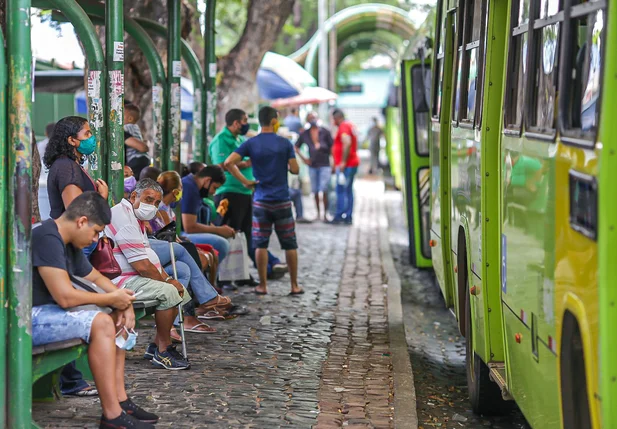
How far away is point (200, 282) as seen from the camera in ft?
27.7

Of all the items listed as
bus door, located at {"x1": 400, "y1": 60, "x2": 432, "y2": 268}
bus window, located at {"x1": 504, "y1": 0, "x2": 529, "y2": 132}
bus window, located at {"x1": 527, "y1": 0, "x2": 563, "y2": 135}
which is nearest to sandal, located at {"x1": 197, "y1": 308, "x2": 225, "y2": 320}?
bus door, located at {"x1": 400, "y1": 60, "x2": 432, "y2": 268}

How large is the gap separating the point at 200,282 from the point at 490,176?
2.98m

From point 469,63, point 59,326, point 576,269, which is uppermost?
point 469,63

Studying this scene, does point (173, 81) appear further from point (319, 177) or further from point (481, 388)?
point (319, 177)

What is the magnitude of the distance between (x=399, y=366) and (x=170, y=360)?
66.0 inches

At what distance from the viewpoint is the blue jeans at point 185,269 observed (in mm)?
8266

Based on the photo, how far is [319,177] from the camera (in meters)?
19.8

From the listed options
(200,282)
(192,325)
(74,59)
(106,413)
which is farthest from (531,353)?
(74,59)

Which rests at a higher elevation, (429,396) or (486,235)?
(486,235)

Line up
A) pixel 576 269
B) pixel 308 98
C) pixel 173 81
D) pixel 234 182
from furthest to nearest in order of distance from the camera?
pixel 308 98, pixel 234 182, pixel 173 81, pixel 576 269

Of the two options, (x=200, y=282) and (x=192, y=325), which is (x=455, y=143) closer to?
(x=200, y=282)

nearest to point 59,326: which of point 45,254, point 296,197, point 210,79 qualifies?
point 45,254

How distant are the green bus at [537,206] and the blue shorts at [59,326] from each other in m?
2.13

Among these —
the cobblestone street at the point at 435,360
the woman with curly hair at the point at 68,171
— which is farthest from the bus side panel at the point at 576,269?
the woman with curly hair at the point at 68,171
